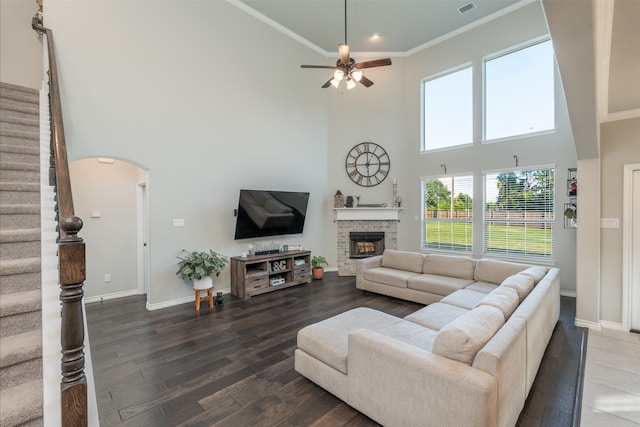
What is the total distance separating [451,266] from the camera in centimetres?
456

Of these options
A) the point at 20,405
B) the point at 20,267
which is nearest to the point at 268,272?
the point at 20,267

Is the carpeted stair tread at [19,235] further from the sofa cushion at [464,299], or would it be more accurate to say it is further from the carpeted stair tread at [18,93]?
the sofa cushion at [464,299]

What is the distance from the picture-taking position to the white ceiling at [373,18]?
5320 millimetres

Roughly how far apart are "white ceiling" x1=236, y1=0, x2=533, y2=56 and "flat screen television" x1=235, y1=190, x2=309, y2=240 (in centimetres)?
347

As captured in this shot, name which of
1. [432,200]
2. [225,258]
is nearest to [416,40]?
[432,200]

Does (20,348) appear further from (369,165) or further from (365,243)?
(369,165)

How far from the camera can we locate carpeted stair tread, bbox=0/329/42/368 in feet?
4.74

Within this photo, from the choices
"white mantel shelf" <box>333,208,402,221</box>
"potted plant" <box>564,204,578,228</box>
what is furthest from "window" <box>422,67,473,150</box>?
"potted plant" <box>564,204,578,228</box>

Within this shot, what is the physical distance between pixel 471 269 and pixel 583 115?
2.42 m

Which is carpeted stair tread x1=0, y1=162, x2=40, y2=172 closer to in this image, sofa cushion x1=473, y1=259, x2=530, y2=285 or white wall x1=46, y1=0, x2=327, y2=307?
white wall x1=46, y1=0, x2=327, y2=307

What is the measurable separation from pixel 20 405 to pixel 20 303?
65 centimetres

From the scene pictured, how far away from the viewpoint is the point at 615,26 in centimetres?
247

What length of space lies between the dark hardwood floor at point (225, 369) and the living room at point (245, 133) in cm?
74

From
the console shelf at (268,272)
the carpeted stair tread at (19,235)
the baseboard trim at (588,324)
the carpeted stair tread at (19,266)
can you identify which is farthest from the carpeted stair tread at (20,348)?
the baseboard trim at (588,324)
